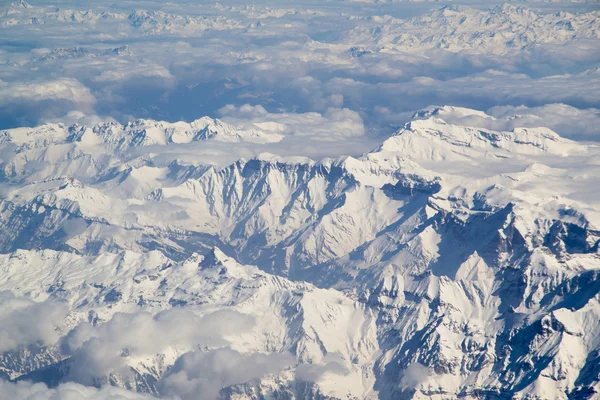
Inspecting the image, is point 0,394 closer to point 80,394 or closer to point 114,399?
point 80,394

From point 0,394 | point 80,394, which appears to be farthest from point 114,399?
point 0,394

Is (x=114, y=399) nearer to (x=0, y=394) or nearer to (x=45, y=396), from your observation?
(x=45, y=396)

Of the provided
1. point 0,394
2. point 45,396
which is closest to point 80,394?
point 45,396

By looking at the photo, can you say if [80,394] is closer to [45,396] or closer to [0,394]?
[45,396]

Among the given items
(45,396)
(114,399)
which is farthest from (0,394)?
(114,399)

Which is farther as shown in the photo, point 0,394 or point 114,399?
point 0,394
